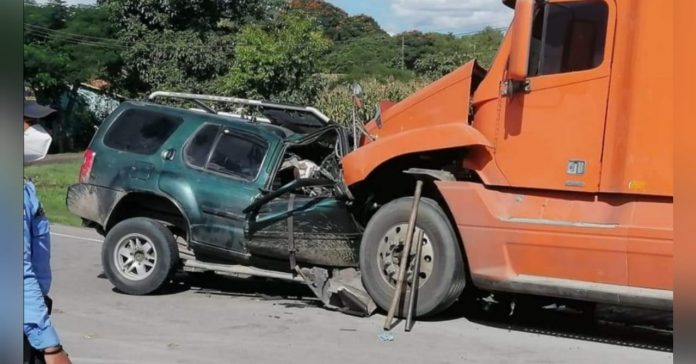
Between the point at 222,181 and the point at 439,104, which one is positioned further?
the point at 222,181

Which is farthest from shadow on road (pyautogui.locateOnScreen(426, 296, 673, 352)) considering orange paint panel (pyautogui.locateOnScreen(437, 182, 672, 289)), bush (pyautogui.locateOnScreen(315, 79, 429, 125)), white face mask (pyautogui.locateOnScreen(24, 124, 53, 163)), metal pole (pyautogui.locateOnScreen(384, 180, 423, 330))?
bush (pyautogui.locateOnScreen(315, 79, 429, 125))

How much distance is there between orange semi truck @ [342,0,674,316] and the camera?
6371 mm

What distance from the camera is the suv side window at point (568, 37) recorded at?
22.1 ft

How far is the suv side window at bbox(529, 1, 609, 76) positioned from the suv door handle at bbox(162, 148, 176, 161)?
3.94 m

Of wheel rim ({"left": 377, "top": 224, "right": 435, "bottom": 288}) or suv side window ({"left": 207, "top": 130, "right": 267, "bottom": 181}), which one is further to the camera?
suv side window ({"left": 207, "top": 130, "right": 267, "bottom": 181})

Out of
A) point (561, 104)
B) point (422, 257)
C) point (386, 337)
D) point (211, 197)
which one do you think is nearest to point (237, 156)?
point (211, 197)

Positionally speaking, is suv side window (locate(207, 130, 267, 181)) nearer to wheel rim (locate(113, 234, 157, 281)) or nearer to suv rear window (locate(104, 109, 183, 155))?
suv rear window (locate(104, 109, 183, 155))

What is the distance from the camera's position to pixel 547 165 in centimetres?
693

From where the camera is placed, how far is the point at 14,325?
111 inches

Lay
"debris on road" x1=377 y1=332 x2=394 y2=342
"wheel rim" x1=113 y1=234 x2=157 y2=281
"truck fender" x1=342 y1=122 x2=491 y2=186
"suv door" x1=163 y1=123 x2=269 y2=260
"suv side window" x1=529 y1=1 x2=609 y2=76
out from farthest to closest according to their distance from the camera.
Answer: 1. "wheel rim" x1=113 y1=234 x2=157 y2=281
2. "suv door" x1=163 y1=123 x2=269 y2=260
3. "truck fender" x1=342 y1=122 x2=491 y2=186
4. "debris on road" x1=377 y1=332 x2=394 y2=342
5. "suv side window" x1=529 y1=1 x2=609 y2=76

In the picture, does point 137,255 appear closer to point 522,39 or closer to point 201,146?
point 201,146

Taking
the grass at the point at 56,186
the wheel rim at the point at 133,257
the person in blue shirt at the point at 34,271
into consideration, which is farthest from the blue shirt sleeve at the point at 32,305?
the grass at the point at 56,186

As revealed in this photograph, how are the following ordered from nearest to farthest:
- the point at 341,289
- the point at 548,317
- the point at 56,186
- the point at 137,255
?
the point at 341,289, the point at 548,317, the point at 137,255, the point at 56,186

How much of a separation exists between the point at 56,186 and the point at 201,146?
48.3 feet
